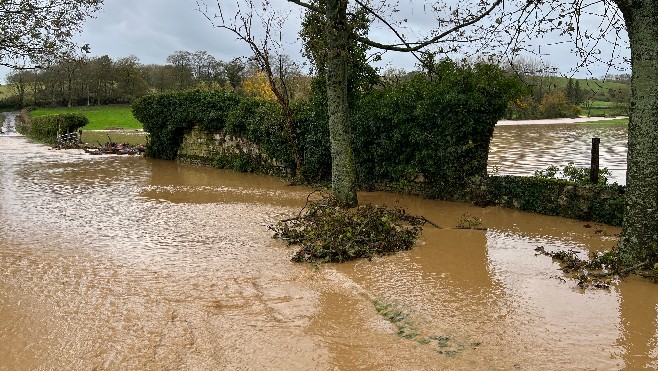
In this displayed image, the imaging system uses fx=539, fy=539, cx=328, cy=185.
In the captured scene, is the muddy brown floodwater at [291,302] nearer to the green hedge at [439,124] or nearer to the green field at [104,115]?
the green hedge at [439,124]

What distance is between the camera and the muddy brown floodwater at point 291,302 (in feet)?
16.9

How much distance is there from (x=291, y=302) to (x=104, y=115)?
6413 centimetres

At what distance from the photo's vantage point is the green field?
5938 centimetres

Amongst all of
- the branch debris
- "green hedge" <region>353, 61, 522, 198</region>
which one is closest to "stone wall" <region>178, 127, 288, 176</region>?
"green hedge" <region>353, 61, 522, 198</region>

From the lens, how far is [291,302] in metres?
6.65

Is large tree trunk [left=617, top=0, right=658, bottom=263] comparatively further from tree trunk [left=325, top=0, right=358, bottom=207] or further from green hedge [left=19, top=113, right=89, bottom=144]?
green hedge [left=19, top=113, right=89, bottom=144]

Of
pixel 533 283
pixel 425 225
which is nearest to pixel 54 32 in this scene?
pixel 425 225

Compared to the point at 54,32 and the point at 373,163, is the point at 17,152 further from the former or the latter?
the point at 373,163

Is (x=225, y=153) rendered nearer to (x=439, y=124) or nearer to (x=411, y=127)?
(x=411, y=127)

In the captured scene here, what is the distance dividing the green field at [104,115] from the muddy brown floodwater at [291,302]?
51.0m

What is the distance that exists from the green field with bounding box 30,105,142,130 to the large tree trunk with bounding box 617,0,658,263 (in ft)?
189

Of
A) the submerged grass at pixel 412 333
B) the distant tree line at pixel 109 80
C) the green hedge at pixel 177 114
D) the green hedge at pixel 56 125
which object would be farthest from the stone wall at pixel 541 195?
the distant tree line at pixel 109 80

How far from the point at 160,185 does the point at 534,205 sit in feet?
38.6

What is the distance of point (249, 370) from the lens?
4.89 metres
